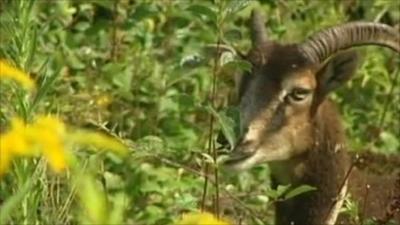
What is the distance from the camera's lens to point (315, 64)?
7887mm

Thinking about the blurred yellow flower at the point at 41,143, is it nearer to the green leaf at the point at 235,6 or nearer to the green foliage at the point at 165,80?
the green leaf at the point at 235,6

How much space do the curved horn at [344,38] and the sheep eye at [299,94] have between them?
18 cm

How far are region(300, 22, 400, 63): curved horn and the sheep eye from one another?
18 cm

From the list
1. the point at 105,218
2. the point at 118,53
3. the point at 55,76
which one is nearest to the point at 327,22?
the point at 118,53

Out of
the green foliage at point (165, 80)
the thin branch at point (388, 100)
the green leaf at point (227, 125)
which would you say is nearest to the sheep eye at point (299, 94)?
the green foliage at point (165, 80)

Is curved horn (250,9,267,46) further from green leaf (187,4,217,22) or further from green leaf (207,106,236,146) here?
green leaf (207,106,236,146)

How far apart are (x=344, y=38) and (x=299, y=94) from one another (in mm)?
415

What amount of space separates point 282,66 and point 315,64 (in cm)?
28

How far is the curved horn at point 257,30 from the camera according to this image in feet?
27.0

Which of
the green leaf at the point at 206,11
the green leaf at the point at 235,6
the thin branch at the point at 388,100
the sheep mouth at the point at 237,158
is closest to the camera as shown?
the green leaf at the point at 235,6

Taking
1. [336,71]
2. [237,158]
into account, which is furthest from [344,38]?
[237,158]

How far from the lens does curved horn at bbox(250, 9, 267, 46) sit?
27.0ft

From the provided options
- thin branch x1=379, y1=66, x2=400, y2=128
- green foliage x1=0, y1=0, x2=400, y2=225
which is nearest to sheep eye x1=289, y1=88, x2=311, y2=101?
green foliage x1=0, y1=0, x2=400, y2=225

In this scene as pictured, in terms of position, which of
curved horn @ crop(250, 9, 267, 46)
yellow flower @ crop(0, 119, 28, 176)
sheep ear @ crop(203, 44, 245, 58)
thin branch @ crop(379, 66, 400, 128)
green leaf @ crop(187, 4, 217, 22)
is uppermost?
curved horn @ crop(250, 9, 267, 46)
